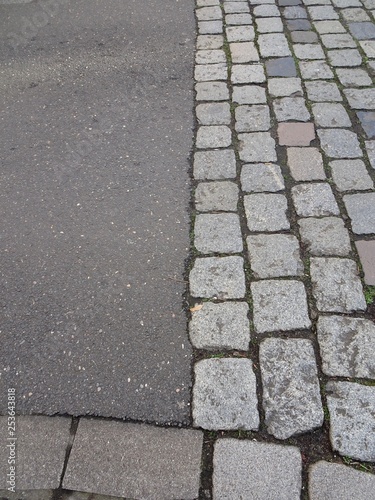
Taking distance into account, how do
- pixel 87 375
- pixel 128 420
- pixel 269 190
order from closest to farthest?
pixel 128 420 → pixel 87 375 → pixel 269 190

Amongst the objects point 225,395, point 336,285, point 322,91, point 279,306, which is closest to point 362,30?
point 322,91

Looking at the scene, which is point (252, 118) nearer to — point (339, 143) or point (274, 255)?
point (339, 143)

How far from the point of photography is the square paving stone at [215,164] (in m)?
3.31

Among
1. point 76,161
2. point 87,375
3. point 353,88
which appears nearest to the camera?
point 87,375

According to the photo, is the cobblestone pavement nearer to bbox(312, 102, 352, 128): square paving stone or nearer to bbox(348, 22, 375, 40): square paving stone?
bbox(312, 102, 352, 128): square paving stone

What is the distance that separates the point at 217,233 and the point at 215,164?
0.67m

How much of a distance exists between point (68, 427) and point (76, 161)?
1.91 meters

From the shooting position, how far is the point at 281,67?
4242 millimetres

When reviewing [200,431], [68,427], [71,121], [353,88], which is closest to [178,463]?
[200,431]

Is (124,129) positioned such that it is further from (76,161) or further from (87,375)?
(87,375)

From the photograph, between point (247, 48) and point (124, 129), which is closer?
point (124, 129)

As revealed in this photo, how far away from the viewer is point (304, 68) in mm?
4219

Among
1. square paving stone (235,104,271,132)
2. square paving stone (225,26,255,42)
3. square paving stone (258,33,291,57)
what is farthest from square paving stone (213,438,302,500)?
square paving stone (225,26,255,42)

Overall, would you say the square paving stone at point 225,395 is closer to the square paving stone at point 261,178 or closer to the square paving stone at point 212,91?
the square paving stone at point 261,178
